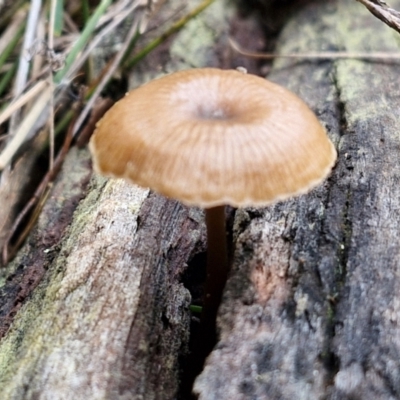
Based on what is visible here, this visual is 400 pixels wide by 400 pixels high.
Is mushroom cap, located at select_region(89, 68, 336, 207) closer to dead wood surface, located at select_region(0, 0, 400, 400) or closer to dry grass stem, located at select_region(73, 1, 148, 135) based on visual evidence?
dead wood surface, located at select_region(0, 0, 400, 400)

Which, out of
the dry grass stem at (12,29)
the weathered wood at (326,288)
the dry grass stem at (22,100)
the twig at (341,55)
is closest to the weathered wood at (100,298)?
the weathered wood at (326,288)

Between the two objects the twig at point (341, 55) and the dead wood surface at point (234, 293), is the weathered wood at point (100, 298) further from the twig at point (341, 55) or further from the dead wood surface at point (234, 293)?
the twig at point (341, 55)

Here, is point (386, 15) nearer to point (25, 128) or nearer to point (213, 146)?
point (213, 146)

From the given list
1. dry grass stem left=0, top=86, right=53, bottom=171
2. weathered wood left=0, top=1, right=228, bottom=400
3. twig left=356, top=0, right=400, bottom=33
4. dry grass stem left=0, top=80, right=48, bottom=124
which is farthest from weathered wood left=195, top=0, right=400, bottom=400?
dry grass stem left=0, top=80, right=48, bottom=124

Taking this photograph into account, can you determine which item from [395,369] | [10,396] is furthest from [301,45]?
[10,396]

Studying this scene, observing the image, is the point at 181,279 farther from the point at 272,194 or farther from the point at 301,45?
the point at 301,45

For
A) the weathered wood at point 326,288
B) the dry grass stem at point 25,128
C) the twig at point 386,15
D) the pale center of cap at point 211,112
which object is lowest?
the weathered wood at point 326,288

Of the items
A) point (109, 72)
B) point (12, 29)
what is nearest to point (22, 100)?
point (109, 72)
